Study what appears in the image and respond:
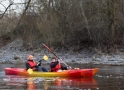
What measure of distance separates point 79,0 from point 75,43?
394 cm

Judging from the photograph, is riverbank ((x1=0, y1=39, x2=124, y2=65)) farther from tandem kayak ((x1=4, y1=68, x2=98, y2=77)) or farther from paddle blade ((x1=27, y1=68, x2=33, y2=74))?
paddle blade ((x1=27, y1=68, x2=33, y2=74))

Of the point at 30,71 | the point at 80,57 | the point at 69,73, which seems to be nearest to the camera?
the point at 69,73

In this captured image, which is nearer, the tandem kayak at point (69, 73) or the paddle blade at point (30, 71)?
the tandem kayak at point (69, 73)

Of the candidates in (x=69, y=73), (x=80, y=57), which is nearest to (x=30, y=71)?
(x=69, y=73)

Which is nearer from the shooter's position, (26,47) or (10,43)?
(26,47)

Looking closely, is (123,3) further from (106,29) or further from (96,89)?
(96,89)

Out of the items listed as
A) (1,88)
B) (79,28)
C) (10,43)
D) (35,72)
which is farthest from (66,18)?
(1,88)

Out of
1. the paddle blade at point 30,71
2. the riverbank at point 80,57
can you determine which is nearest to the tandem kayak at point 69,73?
the paddle blade at point 30,71

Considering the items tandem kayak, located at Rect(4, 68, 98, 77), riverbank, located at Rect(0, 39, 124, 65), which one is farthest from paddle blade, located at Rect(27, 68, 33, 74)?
riverbank, located at Rect(0, 39, 124, 65)

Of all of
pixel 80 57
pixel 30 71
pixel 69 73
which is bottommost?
pixel 69 73

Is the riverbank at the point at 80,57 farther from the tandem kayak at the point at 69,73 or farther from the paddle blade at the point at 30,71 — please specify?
the paddle blade at the point at 30,71

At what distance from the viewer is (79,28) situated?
27.7 m

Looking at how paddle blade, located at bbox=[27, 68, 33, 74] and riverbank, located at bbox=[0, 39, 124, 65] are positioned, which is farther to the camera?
riverbank, located at bbox=[0, 39, 124, 65]

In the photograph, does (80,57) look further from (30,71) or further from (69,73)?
(69,73)
